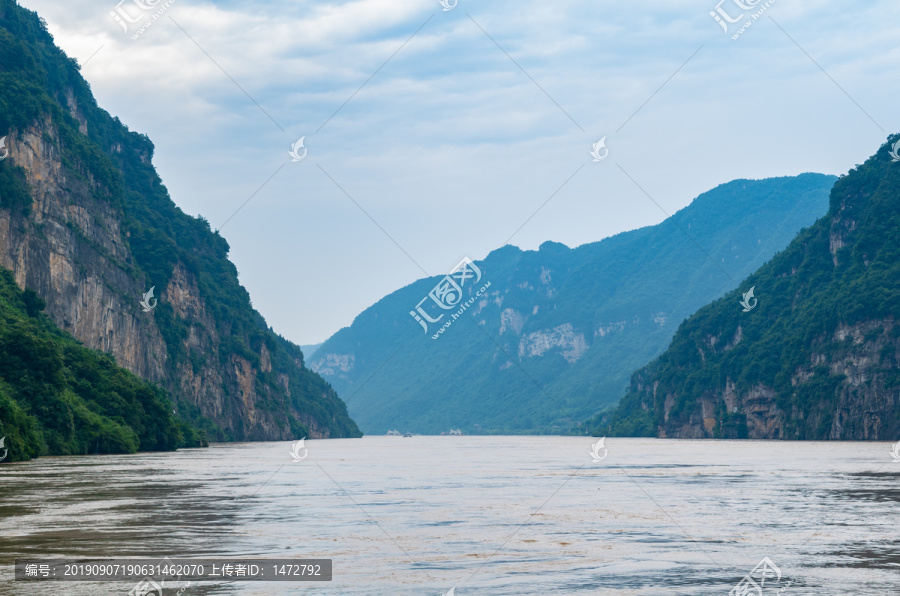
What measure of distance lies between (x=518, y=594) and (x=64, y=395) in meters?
72.6

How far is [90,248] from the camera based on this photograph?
444 ft

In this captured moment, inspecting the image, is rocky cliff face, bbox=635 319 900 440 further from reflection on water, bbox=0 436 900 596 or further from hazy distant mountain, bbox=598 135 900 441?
reflection on water, bbox=0 436 900 596

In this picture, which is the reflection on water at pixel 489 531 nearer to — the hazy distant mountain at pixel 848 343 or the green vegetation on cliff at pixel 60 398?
the green vegetation on cliff at pixel 60 398

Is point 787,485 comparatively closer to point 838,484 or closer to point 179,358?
Answer: point 838,484

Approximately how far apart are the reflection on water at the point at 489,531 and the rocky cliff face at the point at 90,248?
86.7 meters

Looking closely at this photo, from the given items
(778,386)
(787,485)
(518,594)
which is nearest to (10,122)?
(787,485)

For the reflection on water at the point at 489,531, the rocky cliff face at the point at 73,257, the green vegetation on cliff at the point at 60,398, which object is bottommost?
the reflection on water at the point at 489,531

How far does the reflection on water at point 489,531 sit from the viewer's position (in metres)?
17.0

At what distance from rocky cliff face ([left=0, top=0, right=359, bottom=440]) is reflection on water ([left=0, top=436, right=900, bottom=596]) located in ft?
284

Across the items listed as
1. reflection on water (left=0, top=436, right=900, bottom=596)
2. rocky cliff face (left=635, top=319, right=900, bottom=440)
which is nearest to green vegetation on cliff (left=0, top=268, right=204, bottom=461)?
reflection on water (left=0, top=436, right=900, bottom=596)

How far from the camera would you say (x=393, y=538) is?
74.8ft

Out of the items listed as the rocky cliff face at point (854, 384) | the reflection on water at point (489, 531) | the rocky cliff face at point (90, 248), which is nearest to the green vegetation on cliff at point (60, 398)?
the rocky cliff face at point (90, 248)

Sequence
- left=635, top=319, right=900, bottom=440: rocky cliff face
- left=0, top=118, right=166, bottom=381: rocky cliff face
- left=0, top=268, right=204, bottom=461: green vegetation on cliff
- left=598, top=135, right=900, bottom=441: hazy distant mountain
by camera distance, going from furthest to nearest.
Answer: left=598, top=135, right=900, bottom=441: hazy distant mountain → left=635, top=319, right=900, bottom=440: rocky cliff face → left=0, top=118, right=166, bottom=381: rocky cliff face → left=0, top=268, right=204, bottom=461: green vegetation on cliff

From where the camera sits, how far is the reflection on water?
668 inches
